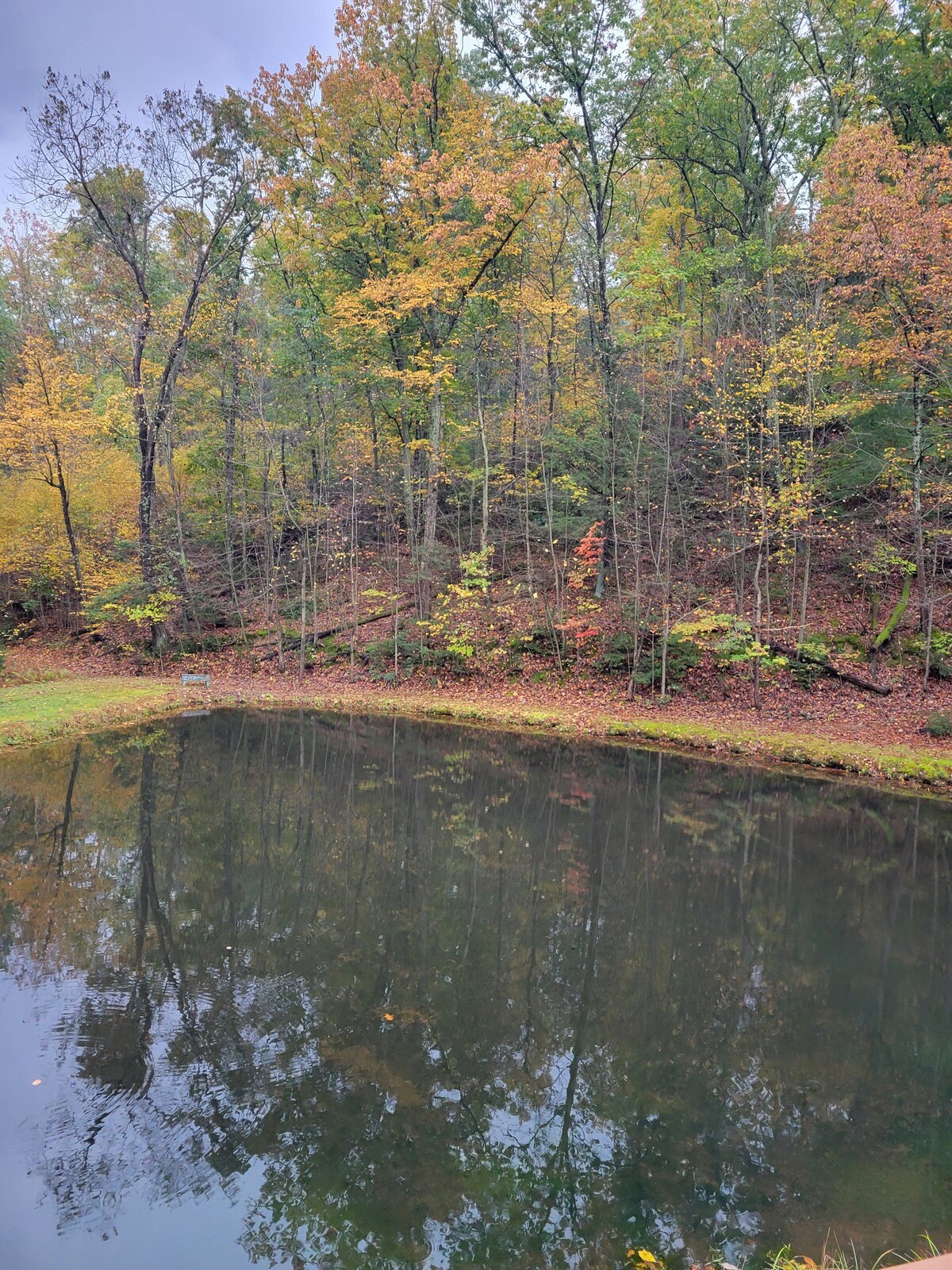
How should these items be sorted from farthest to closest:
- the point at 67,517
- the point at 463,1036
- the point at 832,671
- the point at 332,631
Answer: the point at 67,517
the point at 332,631
the point at 832,671
the point at 463,1036

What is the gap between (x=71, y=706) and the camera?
15766 millimetres

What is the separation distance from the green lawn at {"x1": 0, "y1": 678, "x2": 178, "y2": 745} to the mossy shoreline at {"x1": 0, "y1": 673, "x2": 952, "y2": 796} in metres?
0.02

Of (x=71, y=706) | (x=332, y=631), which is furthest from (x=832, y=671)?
(x=71, y=706)

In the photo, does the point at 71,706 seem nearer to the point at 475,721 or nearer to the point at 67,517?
the point at 475,721

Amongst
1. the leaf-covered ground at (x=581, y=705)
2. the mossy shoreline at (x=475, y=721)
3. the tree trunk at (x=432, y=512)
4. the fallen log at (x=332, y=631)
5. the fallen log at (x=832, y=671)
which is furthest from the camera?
the fallen log at (x=332, y=631)

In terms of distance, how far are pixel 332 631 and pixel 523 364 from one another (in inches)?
417

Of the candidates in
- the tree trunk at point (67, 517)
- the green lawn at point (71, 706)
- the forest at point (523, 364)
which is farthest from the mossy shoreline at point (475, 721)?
the tree trunk at point (67, 517)

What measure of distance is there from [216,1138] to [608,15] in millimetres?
25482

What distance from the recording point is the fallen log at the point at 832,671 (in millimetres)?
15586

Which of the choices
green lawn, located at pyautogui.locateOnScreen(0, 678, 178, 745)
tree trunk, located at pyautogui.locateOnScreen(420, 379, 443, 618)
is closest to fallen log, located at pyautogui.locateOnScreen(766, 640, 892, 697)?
tree trunk, located at pyautogui.locateOnScreen(420, 379, 443, 618)

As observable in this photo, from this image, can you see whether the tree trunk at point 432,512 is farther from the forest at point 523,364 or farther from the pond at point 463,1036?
the pond at point 463,1036

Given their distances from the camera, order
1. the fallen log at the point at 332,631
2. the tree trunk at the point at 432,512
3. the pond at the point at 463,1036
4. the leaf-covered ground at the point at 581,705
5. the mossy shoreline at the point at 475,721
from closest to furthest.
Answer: the pond at the point at 463,1036 → the mossy shoreline at the point at 475,721 → the leaf-covered ground at the point at 581,705 → the tree trunk at the point at 432,512 → the fallen log at the point at 332,631

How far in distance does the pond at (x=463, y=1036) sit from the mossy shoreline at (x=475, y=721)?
237 centimetres

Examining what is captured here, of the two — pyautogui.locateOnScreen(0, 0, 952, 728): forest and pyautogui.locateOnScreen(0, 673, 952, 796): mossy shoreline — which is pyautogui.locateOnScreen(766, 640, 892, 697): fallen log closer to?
pyautogui.locateOnScreen(0, 0, 952, 728): forest
